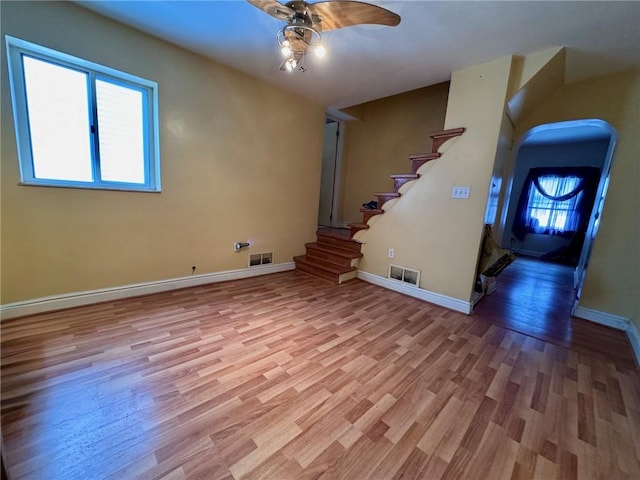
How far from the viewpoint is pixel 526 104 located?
283 cm

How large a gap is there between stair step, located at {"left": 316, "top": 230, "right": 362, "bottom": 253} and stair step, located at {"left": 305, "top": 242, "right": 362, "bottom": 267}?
79mm

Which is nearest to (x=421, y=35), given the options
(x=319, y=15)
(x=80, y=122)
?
(x=319, y=15)

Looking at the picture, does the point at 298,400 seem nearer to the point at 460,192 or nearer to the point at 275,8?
the point at 275,8

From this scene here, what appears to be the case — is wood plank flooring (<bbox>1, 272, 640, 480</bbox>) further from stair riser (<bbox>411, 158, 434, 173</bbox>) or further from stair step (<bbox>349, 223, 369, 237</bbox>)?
stair riser (<bbox>411, 158, 434, 173</bbox>)

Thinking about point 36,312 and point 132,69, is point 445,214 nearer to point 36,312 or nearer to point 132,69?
point 132,69

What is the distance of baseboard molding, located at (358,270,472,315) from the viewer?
274 cm

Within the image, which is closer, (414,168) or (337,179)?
(414,168)

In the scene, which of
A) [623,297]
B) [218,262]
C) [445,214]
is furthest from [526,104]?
[218,262]

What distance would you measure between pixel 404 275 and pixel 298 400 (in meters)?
2.20

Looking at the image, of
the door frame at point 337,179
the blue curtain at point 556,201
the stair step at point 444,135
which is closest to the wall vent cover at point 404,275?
the stair step at point 444,135

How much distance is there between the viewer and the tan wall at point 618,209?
247 centimetres

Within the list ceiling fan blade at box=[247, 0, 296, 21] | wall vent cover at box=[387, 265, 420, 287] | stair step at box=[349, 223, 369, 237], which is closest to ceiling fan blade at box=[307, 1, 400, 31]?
ceiling fan blade at box=[247, 0, 296, 21]

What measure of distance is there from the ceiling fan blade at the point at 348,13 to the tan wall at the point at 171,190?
173 cm

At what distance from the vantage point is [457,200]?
273 cm
